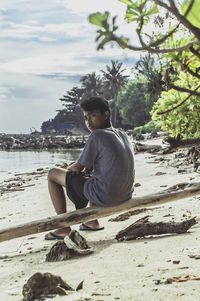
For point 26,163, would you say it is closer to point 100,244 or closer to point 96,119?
point 96,119

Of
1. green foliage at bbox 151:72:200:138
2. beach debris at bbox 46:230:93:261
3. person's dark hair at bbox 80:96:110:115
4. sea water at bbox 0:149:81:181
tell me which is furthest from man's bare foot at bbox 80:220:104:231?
sea water at bbox 0:149:81:181

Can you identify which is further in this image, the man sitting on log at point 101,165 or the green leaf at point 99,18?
the man sitting on log at point 101,165

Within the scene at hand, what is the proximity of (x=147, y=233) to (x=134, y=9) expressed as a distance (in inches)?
116

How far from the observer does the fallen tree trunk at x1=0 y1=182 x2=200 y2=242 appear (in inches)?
160

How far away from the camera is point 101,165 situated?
14.1 feet

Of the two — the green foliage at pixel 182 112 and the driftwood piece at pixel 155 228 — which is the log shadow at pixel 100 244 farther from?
the green foliage at pixel 182 112

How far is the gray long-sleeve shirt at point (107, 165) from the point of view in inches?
167

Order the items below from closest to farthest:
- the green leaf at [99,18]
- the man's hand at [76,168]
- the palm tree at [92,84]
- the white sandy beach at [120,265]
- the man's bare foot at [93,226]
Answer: the green leaf at [99,18] < the white sandy beach at [120,265] < the man's hand at [76,168] < the man's bare foot at [93,226] < the palm tree at [92,84]

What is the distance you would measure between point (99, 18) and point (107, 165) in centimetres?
299

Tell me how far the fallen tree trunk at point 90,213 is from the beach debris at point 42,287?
1.45 m

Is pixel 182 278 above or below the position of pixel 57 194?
below

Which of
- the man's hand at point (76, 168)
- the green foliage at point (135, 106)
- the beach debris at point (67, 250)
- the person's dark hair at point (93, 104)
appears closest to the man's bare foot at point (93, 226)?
the man's hand at point (76, 168)

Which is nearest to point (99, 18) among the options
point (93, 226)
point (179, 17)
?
point (179, 17)

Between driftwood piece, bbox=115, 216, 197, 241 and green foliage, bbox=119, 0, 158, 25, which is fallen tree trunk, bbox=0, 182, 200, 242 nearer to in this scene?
driftwood piece, bbox=115, 216, 197, 241
